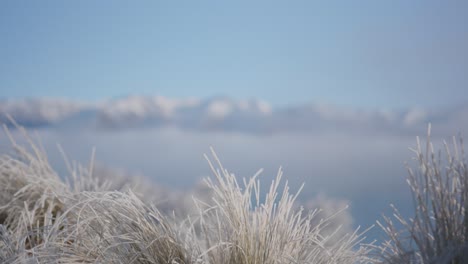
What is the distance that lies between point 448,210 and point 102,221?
101cm

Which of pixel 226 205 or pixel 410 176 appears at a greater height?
pixel 410 176

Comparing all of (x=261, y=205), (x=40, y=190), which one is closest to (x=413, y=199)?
(x=261, y=205)

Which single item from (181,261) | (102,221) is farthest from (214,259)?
(102,221)

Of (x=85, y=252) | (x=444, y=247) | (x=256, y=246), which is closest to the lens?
(x=444, y=247)

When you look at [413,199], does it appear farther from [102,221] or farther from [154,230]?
[102,221]

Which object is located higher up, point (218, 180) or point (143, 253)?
point (218, 180)

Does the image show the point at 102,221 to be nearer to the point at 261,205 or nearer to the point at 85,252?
the point at 85,252

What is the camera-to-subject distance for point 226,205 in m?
1.49

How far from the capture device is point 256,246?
1.44 metres

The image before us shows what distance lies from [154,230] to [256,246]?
0.30 m

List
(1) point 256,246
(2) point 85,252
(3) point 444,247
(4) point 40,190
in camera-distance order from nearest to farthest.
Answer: (3) point 444,247, (1) point 256,246, (2) point 85,252, (4) point 40,190

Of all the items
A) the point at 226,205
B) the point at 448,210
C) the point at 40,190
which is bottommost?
the point at 40,190

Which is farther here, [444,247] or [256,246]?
[256,246]

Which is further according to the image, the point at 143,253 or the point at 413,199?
the point at 143,253
